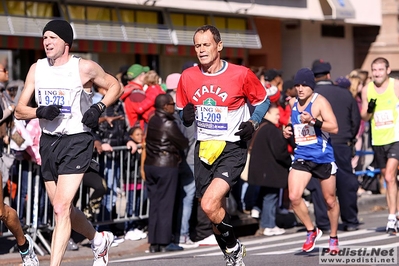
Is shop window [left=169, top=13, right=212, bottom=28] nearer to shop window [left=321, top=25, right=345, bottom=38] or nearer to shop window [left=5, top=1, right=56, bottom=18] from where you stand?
shop window [left=5, top=1, right=56, bottom=18]

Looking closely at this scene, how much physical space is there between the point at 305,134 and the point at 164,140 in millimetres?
2053

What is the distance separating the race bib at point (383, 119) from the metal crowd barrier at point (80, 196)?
3.22 m

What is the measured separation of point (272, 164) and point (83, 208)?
2797mm

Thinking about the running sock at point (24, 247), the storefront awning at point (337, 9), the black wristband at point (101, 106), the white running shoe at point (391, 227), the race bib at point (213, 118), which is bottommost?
the white running shoe at point (391, 227)

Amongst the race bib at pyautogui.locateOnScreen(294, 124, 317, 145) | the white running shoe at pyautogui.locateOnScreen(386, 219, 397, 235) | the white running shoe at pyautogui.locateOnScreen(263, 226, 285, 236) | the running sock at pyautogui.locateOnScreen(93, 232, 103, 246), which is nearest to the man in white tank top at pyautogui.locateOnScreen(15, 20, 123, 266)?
the running sock at pyautogui.locateOnScreen(93, 232, 103, 246)

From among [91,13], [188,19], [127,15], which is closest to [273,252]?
[91,13]

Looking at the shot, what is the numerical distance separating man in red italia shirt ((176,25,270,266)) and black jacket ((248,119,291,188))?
4.52 meters

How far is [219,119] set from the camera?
27.1 feet

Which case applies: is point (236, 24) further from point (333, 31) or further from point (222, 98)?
point (222, 98)

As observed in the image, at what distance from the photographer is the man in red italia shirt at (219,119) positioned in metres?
8.23

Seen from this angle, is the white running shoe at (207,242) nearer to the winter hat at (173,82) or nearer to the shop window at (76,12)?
the winter hat at (173,82)

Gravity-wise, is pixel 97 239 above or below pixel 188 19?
below

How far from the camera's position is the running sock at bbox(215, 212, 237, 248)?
823cm

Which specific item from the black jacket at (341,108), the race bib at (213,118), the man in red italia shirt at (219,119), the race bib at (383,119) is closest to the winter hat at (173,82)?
the black jacket at (341,108)
